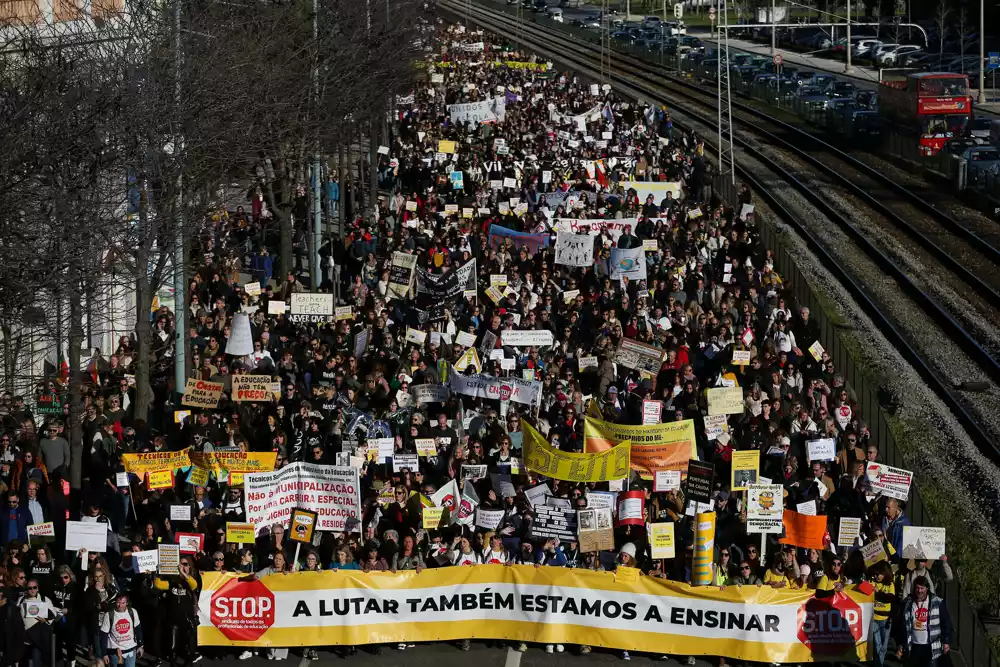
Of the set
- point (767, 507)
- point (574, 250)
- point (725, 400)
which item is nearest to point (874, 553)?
point (767, 507)

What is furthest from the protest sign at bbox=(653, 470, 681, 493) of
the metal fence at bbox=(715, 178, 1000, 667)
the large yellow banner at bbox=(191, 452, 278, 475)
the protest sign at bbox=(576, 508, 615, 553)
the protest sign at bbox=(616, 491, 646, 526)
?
the large yellow banner at bbox=(191, 452, 278, 475)

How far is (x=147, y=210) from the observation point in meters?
23.8

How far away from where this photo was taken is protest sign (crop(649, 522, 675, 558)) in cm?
1845

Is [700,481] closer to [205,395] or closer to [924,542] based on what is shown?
[924,542]

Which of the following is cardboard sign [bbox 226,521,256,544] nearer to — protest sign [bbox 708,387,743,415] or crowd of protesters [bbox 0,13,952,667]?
crowd of protesters [bbox 0,13,952,667]

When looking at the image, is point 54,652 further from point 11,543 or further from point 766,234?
point 766,234

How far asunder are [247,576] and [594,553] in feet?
13.3

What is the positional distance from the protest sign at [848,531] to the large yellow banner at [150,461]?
8.17 m

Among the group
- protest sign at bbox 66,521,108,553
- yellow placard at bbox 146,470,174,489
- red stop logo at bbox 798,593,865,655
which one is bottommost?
red stop logo at bbox 798,593,865,655

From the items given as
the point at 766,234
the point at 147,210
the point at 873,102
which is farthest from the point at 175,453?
the point at 873,102

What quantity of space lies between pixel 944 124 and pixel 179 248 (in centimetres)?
3700

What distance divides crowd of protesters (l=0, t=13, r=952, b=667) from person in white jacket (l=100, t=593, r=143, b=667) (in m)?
0.02

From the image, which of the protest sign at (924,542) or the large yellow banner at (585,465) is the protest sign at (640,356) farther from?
the protest sign at (924,542)

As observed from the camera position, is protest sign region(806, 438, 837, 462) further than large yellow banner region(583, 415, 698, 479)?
No
